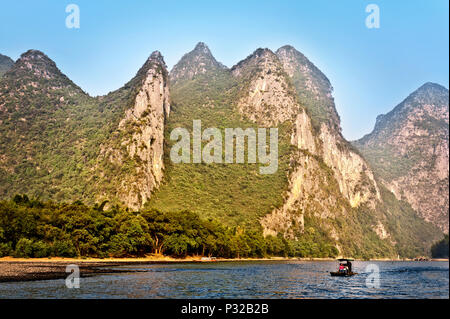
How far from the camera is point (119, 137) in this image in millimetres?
184375

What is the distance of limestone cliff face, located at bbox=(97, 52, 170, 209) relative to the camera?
162 metres

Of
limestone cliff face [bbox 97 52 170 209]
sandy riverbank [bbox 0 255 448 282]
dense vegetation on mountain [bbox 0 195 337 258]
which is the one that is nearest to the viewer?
sandy riverbank [bbox 0 255 448 282]

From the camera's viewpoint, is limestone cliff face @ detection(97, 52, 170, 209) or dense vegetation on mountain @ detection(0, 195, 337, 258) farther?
limestone cliff face @ detection(97, 52, 170, 209)

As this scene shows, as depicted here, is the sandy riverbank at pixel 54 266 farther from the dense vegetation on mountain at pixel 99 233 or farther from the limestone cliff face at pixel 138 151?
the limestone cliff face at pixel 138 151

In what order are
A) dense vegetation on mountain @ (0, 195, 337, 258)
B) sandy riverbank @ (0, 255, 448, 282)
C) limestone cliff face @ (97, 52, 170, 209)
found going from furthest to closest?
limestone cliff face @ (97, 52, 170, 209), dense vegetation on mountain @ (0, 195, 337, 258), sandy riverbank @ (0, 255, 448, 282)

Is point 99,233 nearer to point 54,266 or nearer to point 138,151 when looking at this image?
point 54,266

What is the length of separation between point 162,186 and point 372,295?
145 m

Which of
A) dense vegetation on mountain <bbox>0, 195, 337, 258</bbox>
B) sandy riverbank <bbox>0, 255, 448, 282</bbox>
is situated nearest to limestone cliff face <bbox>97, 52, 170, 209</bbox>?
dense vegetation on mountain <bbox>0, 195, 337, 258</bbox>

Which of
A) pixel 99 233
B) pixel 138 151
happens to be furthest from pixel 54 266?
pixel 138 151

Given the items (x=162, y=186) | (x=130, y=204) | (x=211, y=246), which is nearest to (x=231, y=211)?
(x=162, y=186)

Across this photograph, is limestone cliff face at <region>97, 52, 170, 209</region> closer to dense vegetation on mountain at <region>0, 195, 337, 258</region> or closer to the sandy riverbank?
dense vegetation on mountain at <region>0, 195, 337, 258</region>

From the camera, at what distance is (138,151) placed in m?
178

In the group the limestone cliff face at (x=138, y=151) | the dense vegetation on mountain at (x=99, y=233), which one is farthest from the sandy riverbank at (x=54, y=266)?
the limestone cliff face at (x=138, y=151)

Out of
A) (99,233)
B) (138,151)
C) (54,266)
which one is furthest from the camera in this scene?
(138,151)
